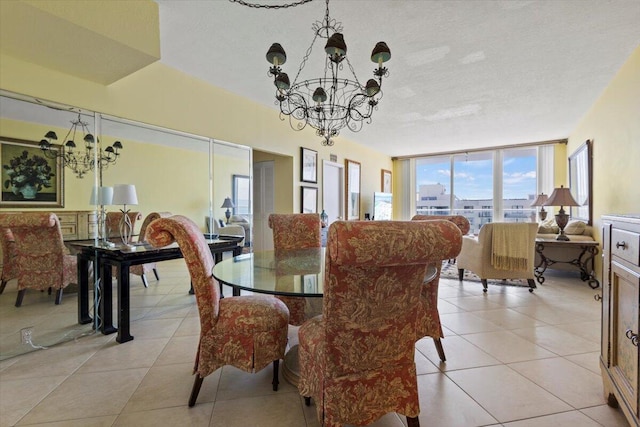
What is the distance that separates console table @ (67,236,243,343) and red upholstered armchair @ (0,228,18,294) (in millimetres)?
471

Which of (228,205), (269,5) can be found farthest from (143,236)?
(269,5)

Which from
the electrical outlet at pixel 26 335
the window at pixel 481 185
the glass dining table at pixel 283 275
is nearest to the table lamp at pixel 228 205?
the glass dining table at pixel 283 275

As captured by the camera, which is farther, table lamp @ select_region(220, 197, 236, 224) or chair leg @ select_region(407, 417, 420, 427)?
table lamp @ select_region(220, 197, 236, 224)

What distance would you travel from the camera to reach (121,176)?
112 inches

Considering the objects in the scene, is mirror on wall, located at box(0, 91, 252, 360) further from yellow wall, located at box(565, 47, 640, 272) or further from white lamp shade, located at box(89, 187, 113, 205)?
yellow wall, located at box(565, 47, 640, 272)

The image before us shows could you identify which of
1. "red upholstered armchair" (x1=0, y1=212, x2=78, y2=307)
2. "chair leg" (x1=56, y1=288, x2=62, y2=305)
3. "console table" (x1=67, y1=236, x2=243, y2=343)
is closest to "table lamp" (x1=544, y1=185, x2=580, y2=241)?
"console table" (x1=67, y1=236, x2=243, y2=343)

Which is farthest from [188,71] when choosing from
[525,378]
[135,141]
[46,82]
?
[525,378]

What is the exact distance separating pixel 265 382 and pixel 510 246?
3179 mm

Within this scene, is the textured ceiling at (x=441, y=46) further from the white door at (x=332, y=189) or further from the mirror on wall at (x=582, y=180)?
the white door at (x=332, y=189)

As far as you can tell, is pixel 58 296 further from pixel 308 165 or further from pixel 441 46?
pixel 441 46

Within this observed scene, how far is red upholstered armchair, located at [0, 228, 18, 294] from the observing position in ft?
8.24

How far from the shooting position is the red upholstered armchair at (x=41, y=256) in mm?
2455

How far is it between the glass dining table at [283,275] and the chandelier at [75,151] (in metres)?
1.70

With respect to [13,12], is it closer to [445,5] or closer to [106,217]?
[106,217]
